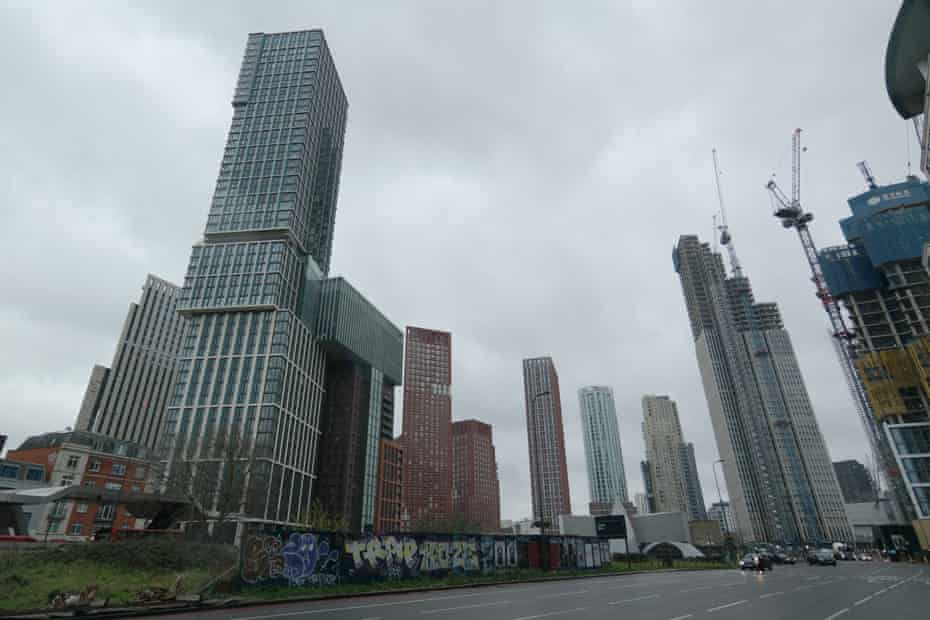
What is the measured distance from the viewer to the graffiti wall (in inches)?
845

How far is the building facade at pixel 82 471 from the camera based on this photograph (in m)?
69.1

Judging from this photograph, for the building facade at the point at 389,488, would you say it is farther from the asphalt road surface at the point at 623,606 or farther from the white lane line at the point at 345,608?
the asphalt road surface at the point at 623,606

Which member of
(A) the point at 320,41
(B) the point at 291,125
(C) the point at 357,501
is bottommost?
(C) the point at 357,501

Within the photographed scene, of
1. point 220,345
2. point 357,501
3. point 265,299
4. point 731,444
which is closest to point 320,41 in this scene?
point 265,299

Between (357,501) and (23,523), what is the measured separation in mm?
81026

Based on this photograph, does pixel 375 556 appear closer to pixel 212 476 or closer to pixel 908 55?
pixel 212 476

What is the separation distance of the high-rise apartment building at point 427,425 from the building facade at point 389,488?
28.3m

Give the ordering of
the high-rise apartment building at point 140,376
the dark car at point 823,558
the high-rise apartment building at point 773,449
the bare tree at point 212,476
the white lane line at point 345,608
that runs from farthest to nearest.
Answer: the high-rise apartment building at point 773,449 < the high-rise apartment building at point 140,376 < the dark car at point 823,558 < the bare tree at point 212,476 < the white lane line at point 345,608

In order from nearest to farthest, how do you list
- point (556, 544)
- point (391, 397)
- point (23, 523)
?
point (23, 523)
point (556, 544)
point (391, 397)

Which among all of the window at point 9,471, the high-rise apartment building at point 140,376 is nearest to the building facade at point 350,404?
the window at point 9,471

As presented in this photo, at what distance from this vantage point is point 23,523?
33031 mm

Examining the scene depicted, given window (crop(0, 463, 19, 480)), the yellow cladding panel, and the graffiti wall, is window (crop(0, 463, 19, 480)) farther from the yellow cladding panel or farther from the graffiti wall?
the yellow cladding panel

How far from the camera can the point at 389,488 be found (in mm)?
123438

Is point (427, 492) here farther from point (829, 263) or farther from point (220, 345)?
point (829, 263)
